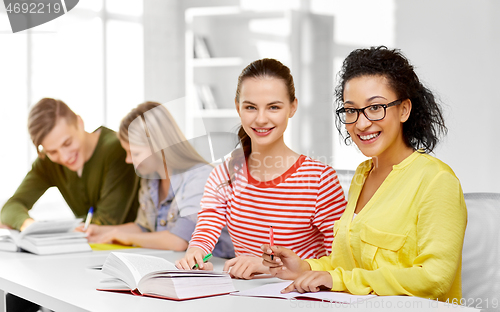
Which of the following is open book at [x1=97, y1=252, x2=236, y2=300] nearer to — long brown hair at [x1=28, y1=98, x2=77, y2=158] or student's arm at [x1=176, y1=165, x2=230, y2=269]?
student's arm at [x1=176, y1=165, x2=230, y2=269]

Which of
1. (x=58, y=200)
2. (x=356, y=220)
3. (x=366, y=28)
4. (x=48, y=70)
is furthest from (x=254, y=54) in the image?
(x=356, y=220)

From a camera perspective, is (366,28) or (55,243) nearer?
(55,243)

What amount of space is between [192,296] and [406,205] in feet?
1.63

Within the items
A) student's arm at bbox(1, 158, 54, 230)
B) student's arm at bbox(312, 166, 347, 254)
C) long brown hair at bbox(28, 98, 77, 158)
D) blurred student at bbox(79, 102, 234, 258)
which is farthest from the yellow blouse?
long brown hair at bbox(28, 98, 77, 158)

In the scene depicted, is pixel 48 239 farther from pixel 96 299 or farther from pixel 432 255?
pixel 432 255

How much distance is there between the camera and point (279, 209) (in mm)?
1472

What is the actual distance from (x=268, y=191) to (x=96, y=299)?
0.57 metres

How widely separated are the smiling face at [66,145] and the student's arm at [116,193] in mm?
140

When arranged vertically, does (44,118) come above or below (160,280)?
above

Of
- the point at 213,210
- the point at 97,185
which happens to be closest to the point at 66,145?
the point at 97,185

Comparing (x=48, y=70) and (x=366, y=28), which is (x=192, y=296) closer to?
(x=366, y=28)

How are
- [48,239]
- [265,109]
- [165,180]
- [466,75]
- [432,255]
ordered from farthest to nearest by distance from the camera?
[466,75], [165,180], [48,239], [265,109], [432,255]

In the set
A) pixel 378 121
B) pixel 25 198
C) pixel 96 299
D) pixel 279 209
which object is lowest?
pixel 25 198

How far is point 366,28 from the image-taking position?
3.65 m
